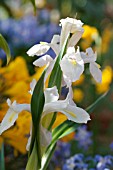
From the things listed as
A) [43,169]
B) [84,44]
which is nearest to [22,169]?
[43,169]

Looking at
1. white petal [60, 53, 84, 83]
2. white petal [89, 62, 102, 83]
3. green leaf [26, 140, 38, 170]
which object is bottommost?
green leaf [26, 140, 38, 170]

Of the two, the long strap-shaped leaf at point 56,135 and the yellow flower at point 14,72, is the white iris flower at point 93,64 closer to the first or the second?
the long strap-shaped leaf at point 56,135

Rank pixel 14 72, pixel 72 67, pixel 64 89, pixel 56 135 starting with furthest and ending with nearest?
pixel 64 89
pixel 14 72
pixel 56 135
pixel 72 67

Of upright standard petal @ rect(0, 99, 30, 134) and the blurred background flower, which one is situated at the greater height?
upright standard petal @ rect(0, 99, 30, 134)

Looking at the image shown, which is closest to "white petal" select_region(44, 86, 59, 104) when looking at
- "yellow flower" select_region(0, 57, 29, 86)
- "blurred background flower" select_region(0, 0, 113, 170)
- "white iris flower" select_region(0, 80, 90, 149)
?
"white iris flower" select_region(0, 80, 90, 149)

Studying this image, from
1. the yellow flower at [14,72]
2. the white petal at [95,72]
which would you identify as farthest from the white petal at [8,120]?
→ the yellow flower at [14,72]

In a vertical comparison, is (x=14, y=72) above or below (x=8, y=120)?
below

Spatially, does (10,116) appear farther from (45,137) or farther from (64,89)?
(64,89)

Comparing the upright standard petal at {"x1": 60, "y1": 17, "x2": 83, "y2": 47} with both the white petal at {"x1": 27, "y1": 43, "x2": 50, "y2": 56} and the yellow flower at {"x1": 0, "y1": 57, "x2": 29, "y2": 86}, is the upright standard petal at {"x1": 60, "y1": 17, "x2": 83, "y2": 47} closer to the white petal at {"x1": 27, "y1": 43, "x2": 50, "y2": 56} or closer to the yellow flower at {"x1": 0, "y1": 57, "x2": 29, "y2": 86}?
→ the white petal at {"x1": 27, "y1": 43, "x2": 50, "y2": 56}

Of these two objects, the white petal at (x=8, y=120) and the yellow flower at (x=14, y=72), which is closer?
the white petal at (x=8, y=120)

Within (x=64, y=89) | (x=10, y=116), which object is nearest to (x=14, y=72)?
(x=64, y=89)

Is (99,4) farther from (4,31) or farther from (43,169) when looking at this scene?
(43,169)
